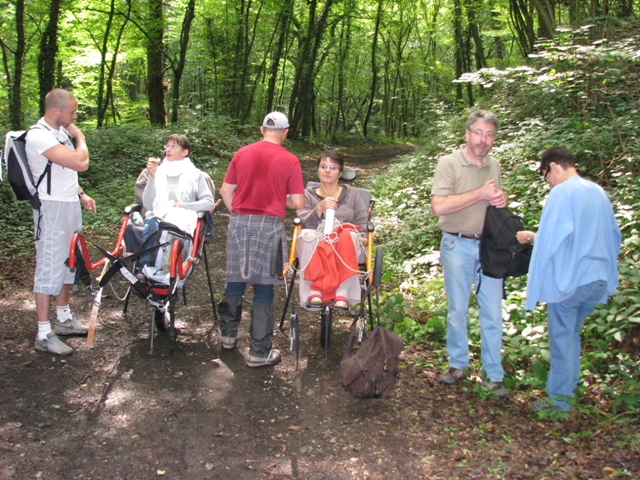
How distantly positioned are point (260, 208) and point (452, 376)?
209cm

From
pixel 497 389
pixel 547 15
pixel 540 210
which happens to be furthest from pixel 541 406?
pixel 547 15

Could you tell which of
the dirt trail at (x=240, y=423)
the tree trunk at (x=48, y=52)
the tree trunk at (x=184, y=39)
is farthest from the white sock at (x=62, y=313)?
the tree trunk at (x=184, y=39)

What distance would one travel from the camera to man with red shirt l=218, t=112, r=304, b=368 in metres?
4.38

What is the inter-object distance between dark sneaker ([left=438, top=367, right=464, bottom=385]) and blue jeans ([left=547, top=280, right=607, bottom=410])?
0.74m

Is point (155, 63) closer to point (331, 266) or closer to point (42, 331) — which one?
point (42, 331)

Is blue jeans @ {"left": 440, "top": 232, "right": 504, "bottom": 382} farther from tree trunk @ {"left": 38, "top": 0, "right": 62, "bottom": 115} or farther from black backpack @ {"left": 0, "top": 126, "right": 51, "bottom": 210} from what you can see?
tree trunk @ {"left": 38, "top": 0, "right": 62, "bottom": 115}

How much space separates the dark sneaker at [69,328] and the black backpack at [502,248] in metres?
3.63

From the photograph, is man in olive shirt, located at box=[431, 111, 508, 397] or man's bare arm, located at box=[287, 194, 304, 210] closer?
man in olive shirt, located at box=[431, 111, 508, 397]

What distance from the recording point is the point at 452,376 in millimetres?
4305

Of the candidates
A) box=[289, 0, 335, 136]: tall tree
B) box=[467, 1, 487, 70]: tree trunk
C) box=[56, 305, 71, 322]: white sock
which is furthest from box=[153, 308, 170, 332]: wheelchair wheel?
box=[289, 0, 335, 136]: tall tree

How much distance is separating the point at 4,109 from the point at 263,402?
21.0 m

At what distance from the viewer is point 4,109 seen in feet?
66.7

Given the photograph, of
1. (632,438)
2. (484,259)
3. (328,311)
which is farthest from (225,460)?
(632,438)

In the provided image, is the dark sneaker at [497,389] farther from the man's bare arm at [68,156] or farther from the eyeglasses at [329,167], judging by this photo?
the man's bare arm at [68,156]
